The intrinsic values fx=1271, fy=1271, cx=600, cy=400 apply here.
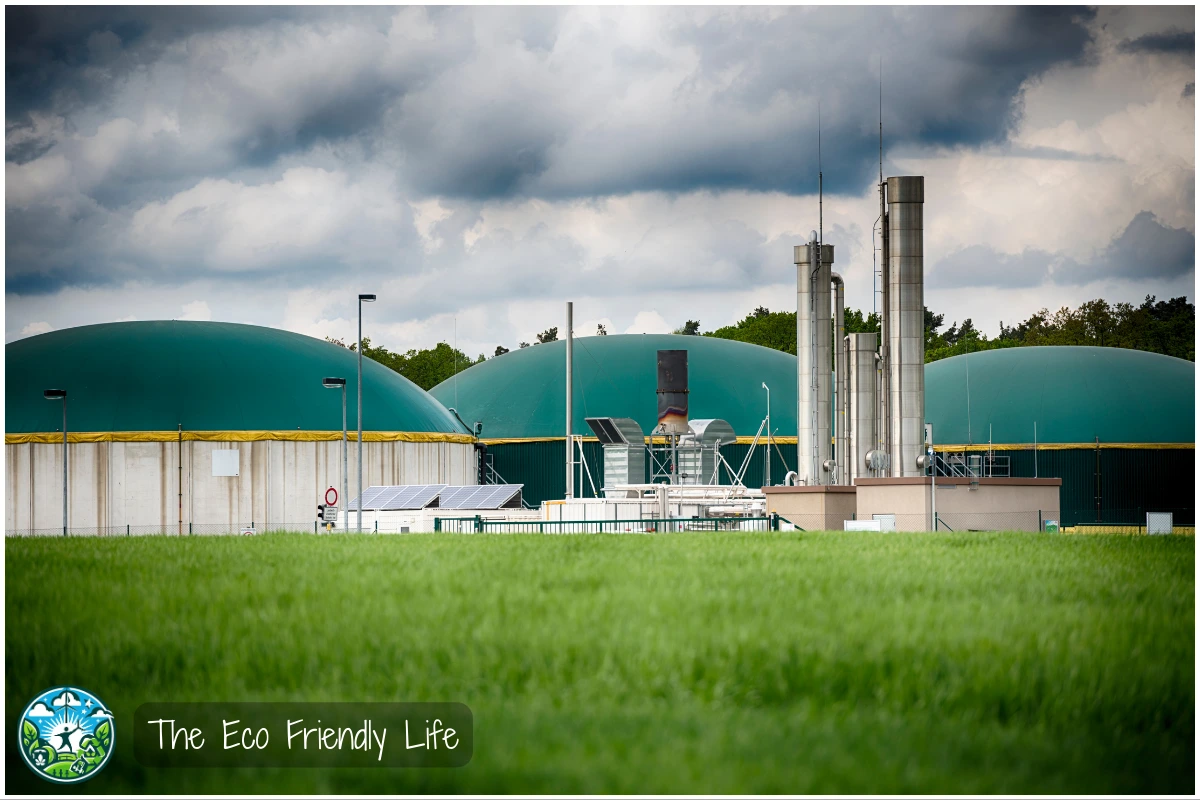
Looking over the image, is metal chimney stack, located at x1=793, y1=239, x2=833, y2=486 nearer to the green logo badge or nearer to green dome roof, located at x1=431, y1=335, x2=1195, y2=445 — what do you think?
green dome roof, located at x1=431, y1=335, x2=1195, y2=445

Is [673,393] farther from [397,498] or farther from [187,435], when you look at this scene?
[187,435]

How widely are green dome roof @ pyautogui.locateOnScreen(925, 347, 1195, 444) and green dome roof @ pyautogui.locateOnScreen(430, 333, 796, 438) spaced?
984 cm

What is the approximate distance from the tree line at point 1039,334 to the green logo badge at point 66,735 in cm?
9729

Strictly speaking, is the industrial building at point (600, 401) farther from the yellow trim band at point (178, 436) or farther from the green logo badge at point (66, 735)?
the green logo badge at point (66, 735)

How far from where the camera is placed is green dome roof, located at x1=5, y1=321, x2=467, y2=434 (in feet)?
193

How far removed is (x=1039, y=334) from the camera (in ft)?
405

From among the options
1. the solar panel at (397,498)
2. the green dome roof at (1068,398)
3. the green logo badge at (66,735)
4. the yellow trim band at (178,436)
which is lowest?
the solar panel at (397,498)

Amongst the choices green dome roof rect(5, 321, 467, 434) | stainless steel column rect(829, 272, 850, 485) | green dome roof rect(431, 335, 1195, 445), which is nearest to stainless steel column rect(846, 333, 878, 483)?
stainless steel column rect(829, 272, 850, 485)

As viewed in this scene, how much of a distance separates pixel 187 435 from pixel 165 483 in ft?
7.83

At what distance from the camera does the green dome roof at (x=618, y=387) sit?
7319 cm

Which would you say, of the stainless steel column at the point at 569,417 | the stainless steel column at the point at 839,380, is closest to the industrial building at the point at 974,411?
the stainless steel column at the point at 839,380

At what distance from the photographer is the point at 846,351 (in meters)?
54.2

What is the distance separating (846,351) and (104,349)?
3637 centimetres

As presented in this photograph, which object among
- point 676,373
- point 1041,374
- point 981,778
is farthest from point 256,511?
point 981,778
